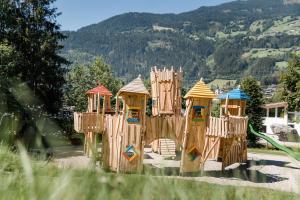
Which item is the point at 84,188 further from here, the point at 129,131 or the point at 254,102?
the point at 254,102

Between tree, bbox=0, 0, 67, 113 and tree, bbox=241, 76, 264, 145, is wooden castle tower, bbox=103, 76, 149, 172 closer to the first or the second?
tree, bbox=0, 0, 67, 113

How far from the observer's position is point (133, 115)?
19.4 meters

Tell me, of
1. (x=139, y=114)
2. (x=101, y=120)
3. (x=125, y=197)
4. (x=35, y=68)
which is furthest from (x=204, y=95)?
(x=125, y=197)

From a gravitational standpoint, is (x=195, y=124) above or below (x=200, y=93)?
below

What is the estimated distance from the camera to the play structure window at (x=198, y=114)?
20609 millimetres

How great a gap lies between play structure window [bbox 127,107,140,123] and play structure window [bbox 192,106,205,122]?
2830 mm

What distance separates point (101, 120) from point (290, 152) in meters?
19.8

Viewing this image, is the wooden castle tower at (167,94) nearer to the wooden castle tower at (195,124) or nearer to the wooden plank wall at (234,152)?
the wooden plank wall at (234,152)

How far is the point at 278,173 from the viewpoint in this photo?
21.8 m

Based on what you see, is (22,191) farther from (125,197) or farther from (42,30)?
(42,30)

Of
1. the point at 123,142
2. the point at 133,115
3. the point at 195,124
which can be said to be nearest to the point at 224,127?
the point at 195,124

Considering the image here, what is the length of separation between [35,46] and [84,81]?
1827 centimetres

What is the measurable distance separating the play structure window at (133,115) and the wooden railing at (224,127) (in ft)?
11.8

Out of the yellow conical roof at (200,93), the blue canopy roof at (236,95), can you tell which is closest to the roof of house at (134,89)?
the yellow conical roof at (200,93)
